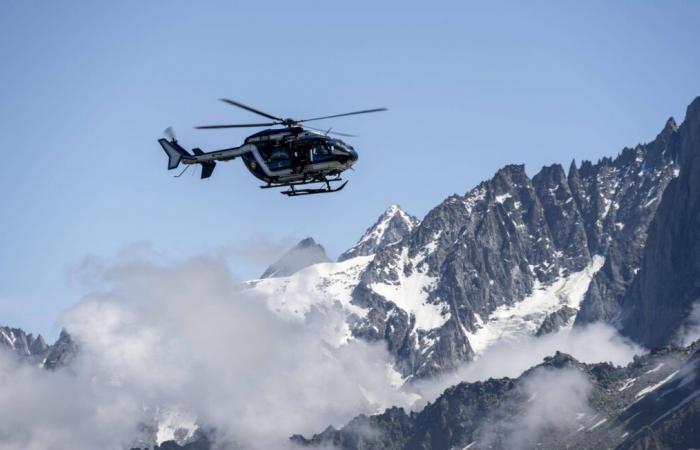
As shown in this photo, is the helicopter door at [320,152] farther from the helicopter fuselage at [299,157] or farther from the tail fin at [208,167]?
the tail fin at [208,167]

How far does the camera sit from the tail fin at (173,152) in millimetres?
181500

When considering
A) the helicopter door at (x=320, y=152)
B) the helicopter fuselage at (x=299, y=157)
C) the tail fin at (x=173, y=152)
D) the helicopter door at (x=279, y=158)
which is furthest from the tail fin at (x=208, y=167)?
the helicopter door at (x=320, y=152)

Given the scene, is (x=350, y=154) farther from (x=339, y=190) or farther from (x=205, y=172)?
(x=205, y=172)

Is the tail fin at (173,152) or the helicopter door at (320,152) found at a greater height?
the tail fin at (173,152)

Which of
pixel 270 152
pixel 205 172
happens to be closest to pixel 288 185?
pixel 270 152

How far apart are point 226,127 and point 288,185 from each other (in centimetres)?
1282

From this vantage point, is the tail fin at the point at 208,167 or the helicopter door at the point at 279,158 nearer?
the helicopter door at the point at 279,158

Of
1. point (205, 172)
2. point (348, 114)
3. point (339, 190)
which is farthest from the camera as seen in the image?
point (205, 172)

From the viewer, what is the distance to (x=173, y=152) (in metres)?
183

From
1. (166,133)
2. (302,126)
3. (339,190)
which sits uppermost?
(166,133)

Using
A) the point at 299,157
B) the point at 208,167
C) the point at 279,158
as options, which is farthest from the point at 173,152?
the point at 299,157

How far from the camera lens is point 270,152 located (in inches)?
6511

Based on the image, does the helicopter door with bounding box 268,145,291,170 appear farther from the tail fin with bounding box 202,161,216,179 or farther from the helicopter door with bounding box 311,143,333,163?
the tail fin with bounding box 202,161,216,179

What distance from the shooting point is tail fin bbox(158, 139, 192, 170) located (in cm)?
18150
